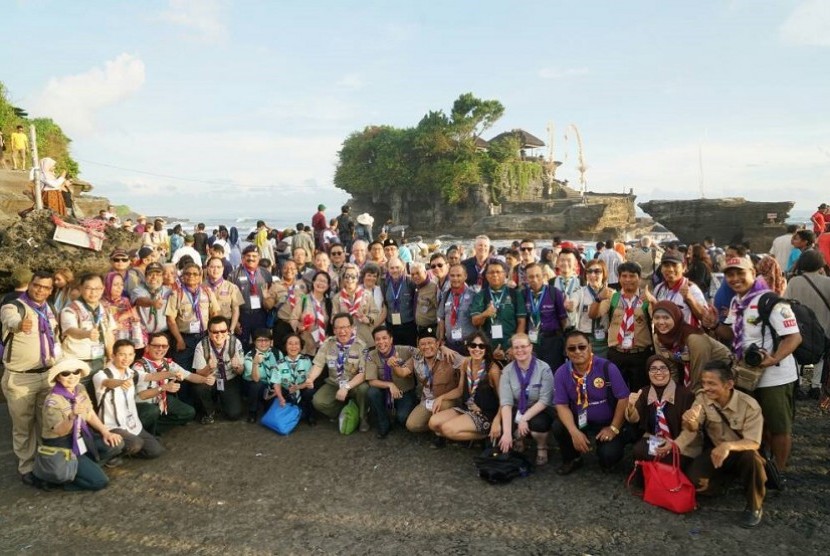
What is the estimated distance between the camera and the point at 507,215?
188ft

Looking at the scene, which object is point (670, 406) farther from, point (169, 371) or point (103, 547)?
point (169, 371)

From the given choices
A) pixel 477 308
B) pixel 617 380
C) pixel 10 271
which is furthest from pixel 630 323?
pixel 10 271

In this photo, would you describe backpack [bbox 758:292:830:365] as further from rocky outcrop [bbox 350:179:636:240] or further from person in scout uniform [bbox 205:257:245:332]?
rocky outcrop [bbox 350:179:636:240]

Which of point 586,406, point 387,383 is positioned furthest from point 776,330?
point 387,383

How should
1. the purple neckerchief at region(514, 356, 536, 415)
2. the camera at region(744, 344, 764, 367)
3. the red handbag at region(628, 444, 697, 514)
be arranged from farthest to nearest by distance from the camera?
the purple neckerchief at region(514, 356, 536, 415) < the camera at region(744, 344, 764, 367) < the red handbag at region(628, 444, 697, 514)

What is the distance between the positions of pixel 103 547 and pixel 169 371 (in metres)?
2.39

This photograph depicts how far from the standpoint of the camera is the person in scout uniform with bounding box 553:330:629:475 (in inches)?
191

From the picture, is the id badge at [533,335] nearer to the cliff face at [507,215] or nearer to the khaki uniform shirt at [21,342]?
the khaki uniform shirt at [21,342]

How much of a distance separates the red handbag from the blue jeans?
8.82ft

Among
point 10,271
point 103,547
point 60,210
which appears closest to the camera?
point 103,547

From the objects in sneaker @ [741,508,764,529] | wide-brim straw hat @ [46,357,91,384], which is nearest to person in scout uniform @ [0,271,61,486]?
wide-brim straw hat @ [46,357,91,384]

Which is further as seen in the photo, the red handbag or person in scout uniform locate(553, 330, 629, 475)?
person in scout uniform locate(553, 330, 629, 475)

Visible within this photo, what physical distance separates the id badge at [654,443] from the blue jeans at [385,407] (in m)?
2.63

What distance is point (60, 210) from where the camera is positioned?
967 cm
